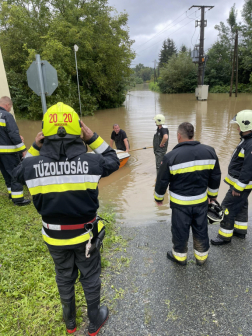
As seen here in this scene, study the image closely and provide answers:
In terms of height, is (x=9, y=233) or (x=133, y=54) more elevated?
(x=133, y=54)

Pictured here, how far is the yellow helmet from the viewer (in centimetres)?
187

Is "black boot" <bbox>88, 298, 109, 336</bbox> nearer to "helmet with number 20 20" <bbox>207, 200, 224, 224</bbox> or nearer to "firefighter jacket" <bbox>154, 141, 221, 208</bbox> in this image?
"firefighter jacket" <bbox>154, 141, 221, 208</bbox>

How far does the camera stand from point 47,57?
60.9 ft

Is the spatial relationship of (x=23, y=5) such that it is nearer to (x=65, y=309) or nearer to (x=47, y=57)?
(x=47, y=57)

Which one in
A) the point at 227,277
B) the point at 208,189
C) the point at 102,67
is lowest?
the point at 227,277

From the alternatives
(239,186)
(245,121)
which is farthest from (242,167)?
(245,121)

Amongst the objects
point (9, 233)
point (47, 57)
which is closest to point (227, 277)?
→ point (9, 233)

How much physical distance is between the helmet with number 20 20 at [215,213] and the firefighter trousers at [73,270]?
1703mm

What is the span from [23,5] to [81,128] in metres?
26.9

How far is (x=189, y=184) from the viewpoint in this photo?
2926 mm

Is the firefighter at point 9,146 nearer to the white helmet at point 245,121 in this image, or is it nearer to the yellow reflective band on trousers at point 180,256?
the yellow reflective band on trousers at point 180,256

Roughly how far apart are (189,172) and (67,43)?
21.3 metres

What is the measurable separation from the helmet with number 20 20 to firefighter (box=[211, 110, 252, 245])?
17.4 inches

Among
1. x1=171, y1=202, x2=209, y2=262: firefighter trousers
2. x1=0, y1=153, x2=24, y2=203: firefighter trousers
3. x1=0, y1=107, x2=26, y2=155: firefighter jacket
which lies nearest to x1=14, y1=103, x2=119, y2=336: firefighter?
x1=171, y1=202, x2=209, y2=262: firefighter trousers
